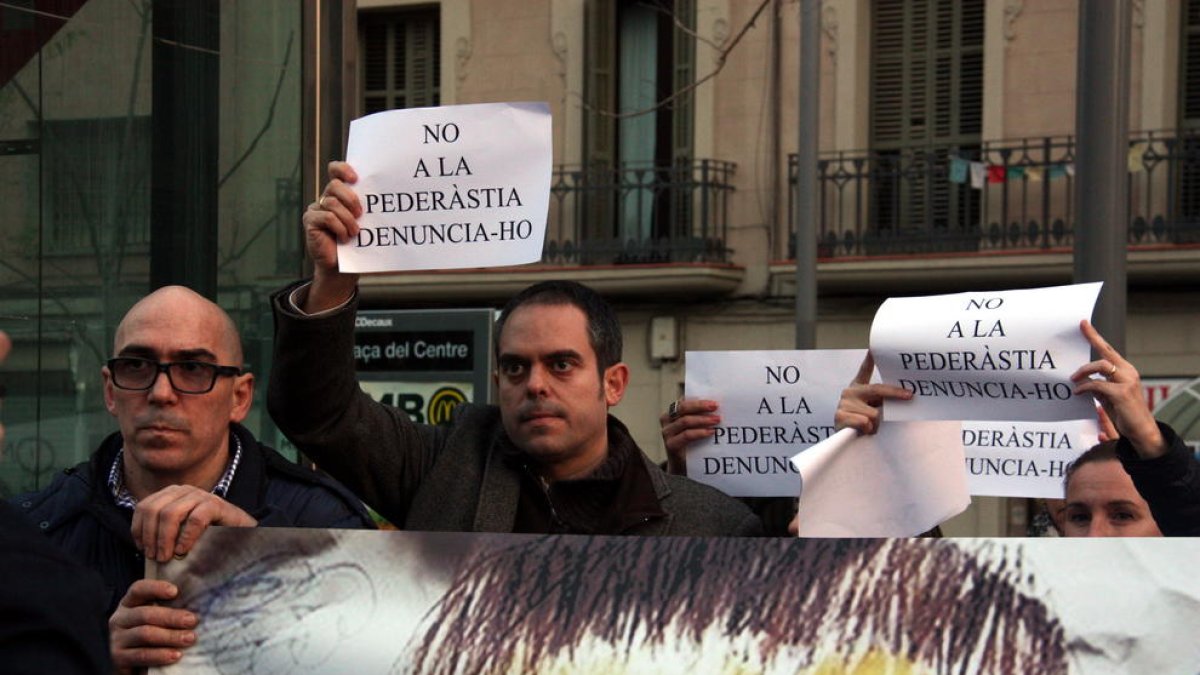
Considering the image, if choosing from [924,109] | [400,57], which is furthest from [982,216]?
[400,57]

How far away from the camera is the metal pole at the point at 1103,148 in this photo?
559 cm

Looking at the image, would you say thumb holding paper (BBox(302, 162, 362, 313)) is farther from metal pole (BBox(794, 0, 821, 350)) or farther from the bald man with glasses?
metal pole (BBox(794, 0, 821, 350))

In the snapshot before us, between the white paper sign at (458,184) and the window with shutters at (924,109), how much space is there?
16.9 metres

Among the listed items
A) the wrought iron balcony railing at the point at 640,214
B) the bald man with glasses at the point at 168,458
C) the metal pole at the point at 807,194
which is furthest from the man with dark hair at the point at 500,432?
the wrought iron balcony railing at the point at 640,214

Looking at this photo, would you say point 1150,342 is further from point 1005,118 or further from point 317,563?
point 317,563

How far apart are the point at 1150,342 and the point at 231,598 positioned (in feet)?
56.2

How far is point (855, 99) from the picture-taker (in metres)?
20.8

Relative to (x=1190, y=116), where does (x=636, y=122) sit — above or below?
above

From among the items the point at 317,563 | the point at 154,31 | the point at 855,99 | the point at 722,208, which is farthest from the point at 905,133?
the point at 317,563

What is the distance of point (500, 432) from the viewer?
372 cm

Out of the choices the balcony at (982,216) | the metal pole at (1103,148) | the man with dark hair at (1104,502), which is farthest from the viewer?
the balcony at (982,216)

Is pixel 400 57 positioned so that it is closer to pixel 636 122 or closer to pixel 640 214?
pixel 636 122

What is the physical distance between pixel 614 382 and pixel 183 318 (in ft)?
2.74

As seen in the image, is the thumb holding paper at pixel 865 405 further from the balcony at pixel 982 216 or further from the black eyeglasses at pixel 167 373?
the balcony at pixel 982 216
